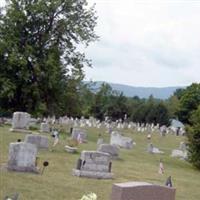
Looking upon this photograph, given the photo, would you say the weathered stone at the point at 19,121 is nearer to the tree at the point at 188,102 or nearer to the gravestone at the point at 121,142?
the gravestone at the point at 121,142

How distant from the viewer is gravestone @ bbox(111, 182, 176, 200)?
1127 centimetres

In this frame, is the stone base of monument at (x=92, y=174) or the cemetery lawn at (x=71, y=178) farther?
the stone base of monument at (x=92, y=174)

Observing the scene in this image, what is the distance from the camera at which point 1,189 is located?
49.0 feet

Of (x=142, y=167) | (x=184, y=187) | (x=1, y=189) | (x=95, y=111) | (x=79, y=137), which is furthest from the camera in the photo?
(x=95, y=111)

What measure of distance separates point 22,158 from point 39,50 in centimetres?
2631

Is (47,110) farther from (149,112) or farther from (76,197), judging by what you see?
(149,112)

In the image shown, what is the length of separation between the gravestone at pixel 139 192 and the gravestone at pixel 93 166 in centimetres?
736

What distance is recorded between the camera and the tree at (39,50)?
4234 centimetres

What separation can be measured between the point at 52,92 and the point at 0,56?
15.6 feet

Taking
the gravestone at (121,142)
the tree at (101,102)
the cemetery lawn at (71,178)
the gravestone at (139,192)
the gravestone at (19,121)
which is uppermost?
the tree at (101,102)

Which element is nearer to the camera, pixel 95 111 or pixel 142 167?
pixel 142 167

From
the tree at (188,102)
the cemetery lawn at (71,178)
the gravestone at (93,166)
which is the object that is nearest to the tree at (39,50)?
the cemetery lawn at (71,178)

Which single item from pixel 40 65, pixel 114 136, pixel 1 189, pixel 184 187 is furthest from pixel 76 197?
pixel 40 65

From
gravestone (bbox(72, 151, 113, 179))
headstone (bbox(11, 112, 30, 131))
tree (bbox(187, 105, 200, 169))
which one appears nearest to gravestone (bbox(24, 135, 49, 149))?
gravestone (bbox(72, 151, 113, 179))
